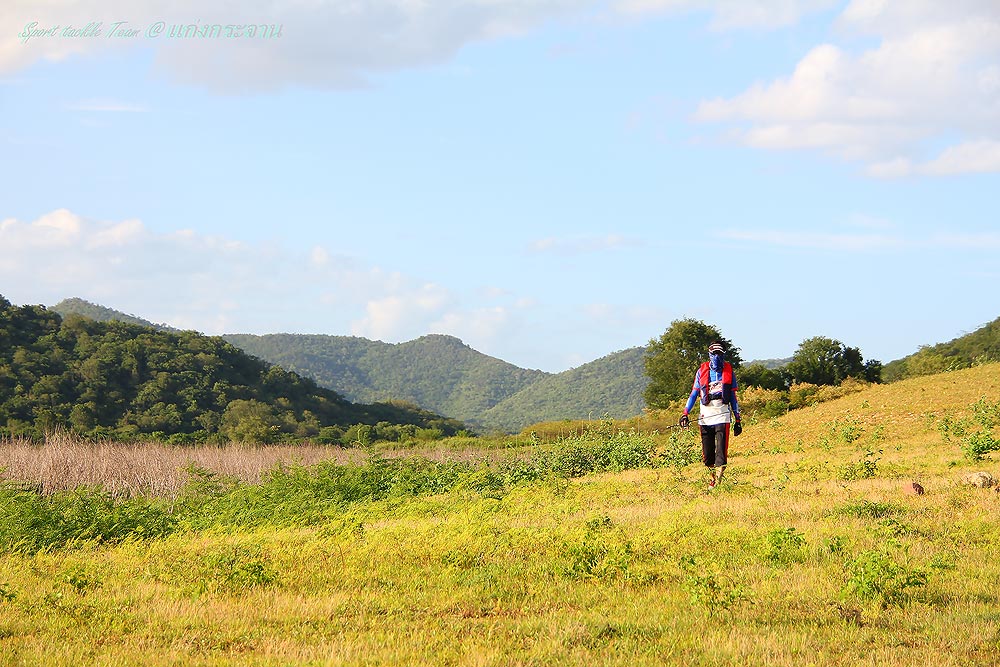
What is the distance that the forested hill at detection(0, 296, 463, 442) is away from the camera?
70.2m

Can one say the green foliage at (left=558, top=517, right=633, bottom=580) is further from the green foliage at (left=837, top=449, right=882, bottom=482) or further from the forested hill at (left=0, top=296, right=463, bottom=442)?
the forested hill at (left=0, top=296, right=463, bottom=442)

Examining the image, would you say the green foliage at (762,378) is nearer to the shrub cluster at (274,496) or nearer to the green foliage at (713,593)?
the shrub cluster at (274,496)

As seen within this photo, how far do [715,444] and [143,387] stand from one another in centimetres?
7053

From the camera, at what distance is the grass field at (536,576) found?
6.65 meters

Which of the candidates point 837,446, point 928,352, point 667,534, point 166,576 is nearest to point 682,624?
point 667,534

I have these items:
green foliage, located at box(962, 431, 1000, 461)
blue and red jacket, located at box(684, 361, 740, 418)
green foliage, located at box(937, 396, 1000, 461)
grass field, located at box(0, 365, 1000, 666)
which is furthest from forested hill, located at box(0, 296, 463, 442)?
green foliage, located at box(962, 431, 1000, 461)

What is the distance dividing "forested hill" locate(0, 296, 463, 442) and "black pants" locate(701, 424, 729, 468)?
51.6m

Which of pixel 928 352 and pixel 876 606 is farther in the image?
pixel 928 352

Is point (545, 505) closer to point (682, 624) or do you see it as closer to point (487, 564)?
point (487, 564)

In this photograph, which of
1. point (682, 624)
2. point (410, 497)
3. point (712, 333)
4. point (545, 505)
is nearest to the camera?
point (682, 624)

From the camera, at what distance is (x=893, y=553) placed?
9.34 metres

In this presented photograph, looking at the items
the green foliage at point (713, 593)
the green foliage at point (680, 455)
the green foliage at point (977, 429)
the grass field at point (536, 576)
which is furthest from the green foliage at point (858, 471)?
the green foliage at point (713, 593)

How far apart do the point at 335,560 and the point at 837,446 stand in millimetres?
18148

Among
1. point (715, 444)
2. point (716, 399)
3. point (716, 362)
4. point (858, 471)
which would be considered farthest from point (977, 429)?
point (716, 362)
